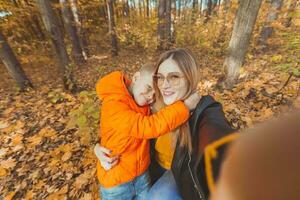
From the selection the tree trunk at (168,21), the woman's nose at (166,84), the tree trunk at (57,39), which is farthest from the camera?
the tree trunk at (168,21)

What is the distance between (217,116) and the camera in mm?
1504

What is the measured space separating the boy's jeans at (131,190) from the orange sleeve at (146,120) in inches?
24.9

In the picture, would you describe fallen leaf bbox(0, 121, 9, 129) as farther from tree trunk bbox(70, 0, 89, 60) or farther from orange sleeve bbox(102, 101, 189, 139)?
tree trunk bbox(70, 0, 89, 60)

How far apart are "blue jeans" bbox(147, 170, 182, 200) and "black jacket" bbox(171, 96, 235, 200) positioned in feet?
0.35

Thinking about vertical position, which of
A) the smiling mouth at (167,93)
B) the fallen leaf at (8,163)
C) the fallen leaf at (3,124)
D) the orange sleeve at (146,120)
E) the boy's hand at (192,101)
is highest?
the smiling mouth at (167,93)

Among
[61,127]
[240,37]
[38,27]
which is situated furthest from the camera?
[38,27]

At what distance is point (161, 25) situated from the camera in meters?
9.60

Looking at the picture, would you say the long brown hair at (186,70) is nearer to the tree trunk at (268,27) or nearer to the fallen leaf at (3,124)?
the fallen leaf at (3,124)

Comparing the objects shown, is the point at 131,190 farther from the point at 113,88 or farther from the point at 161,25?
the point at 161,25

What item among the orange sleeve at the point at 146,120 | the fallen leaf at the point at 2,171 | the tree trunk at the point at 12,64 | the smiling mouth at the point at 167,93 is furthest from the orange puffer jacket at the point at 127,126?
the tree trunk at the point at 12,64

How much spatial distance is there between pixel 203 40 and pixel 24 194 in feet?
28.2

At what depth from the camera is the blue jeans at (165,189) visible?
1962 millimetres

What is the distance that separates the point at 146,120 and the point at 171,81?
1.23 ft

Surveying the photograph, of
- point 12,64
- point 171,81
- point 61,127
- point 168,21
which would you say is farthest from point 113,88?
point 168,21
